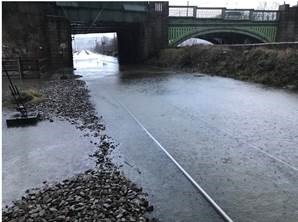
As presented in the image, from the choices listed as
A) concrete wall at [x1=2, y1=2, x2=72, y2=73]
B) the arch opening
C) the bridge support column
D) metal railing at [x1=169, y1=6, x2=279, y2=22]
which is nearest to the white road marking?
concrete wall at [x1=2, y1=2, x2=72, y2=73]

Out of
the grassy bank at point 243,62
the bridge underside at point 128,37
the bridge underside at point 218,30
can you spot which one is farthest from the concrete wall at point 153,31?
the grassy bank at point 243,62

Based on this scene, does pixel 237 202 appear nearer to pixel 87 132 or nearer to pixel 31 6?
pixel 87 132

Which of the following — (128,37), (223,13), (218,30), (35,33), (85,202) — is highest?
(223,13)

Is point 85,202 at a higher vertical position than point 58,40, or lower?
lower

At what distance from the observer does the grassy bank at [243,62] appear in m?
18.8

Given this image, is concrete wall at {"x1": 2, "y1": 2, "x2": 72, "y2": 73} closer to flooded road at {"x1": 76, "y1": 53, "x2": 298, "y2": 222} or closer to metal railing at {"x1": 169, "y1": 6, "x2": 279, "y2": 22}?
metal railing at {"x1": 169, "y1": 6, "x2": 279, "y2": 22}

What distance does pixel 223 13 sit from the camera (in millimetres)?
40438

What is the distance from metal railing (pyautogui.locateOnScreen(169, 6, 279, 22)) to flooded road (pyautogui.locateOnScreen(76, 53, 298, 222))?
Result: 24711mm

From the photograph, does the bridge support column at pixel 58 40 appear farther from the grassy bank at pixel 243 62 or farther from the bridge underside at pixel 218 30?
the bridge underside at pixel 218 30

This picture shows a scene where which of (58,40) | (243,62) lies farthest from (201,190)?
(58,40)

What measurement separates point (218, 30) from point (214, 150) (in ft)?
112

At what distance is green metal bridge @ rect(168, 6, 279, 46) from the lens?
39.3 metres

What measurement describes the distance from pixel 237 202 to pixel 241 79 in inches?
670

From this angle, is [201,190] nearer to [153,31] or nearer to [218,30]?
[153,31]
